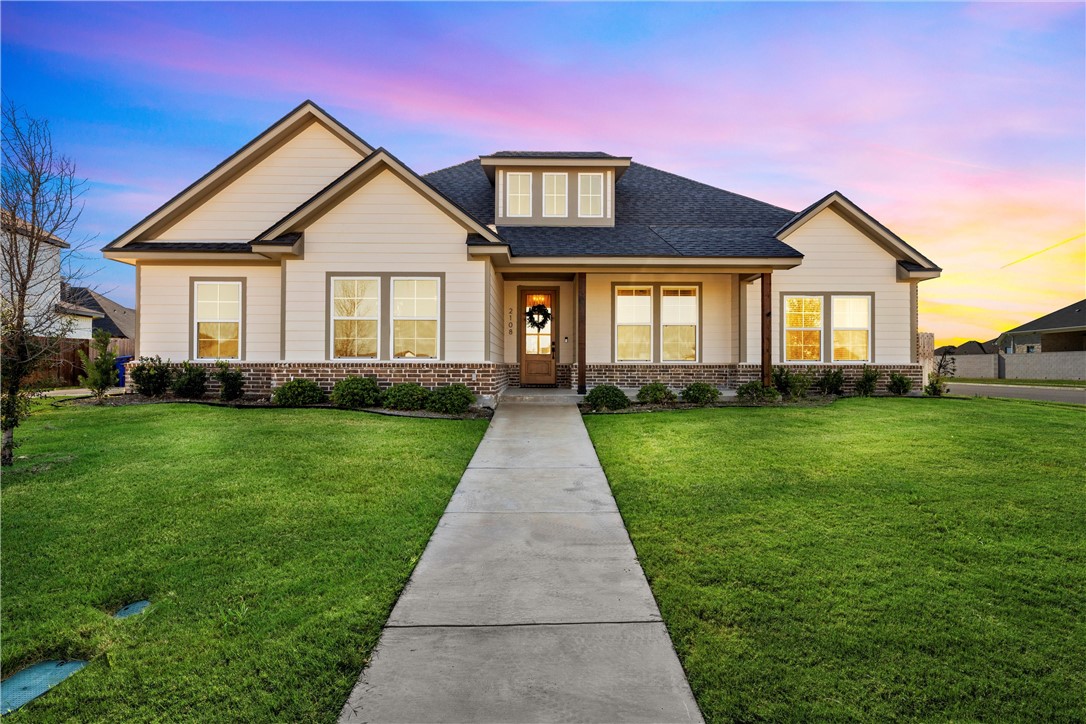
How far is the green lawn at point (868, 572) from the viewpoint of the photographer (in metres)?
Answer: 2.34

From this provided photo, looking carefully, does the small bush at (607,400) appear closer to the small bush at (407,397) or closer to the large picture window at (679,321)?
the small bush at (407,397)

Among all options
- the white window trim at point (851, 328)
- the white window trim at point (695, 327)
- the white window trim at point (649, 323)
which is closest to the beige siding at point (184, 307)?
the white window trim at point (649, 323)

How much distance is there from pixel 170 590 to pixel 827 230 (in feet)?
53.3

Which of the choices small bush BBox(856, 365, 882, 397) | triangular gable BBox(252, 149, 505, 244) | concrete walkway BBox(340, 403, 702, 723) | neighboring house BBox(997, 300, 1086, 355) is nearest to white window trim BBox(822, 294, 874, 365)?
small bush BBox(856, 365, 882, 397)

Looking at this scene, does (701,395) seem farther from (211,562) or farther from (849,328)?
(211,562)

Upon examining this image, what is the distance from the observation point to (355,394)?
10922 millimetres

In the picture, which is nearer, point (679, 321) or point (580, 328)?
point (580, 328)

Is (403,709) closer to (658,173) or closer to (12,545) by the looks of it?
(12,545)

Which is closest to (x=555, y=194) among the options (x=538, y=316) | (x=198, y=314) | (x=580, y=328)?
(x=538, y=316)

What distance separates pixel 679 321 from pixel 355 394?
913cm

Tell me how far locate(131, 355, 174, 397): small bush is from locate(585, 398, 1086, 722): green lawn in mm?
11240

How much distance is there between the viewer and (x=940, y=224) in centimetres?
1981

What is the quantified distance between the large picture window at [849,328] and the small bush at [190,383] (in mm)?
16569

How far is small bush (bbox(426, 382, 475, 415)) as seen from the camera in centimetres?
1052
